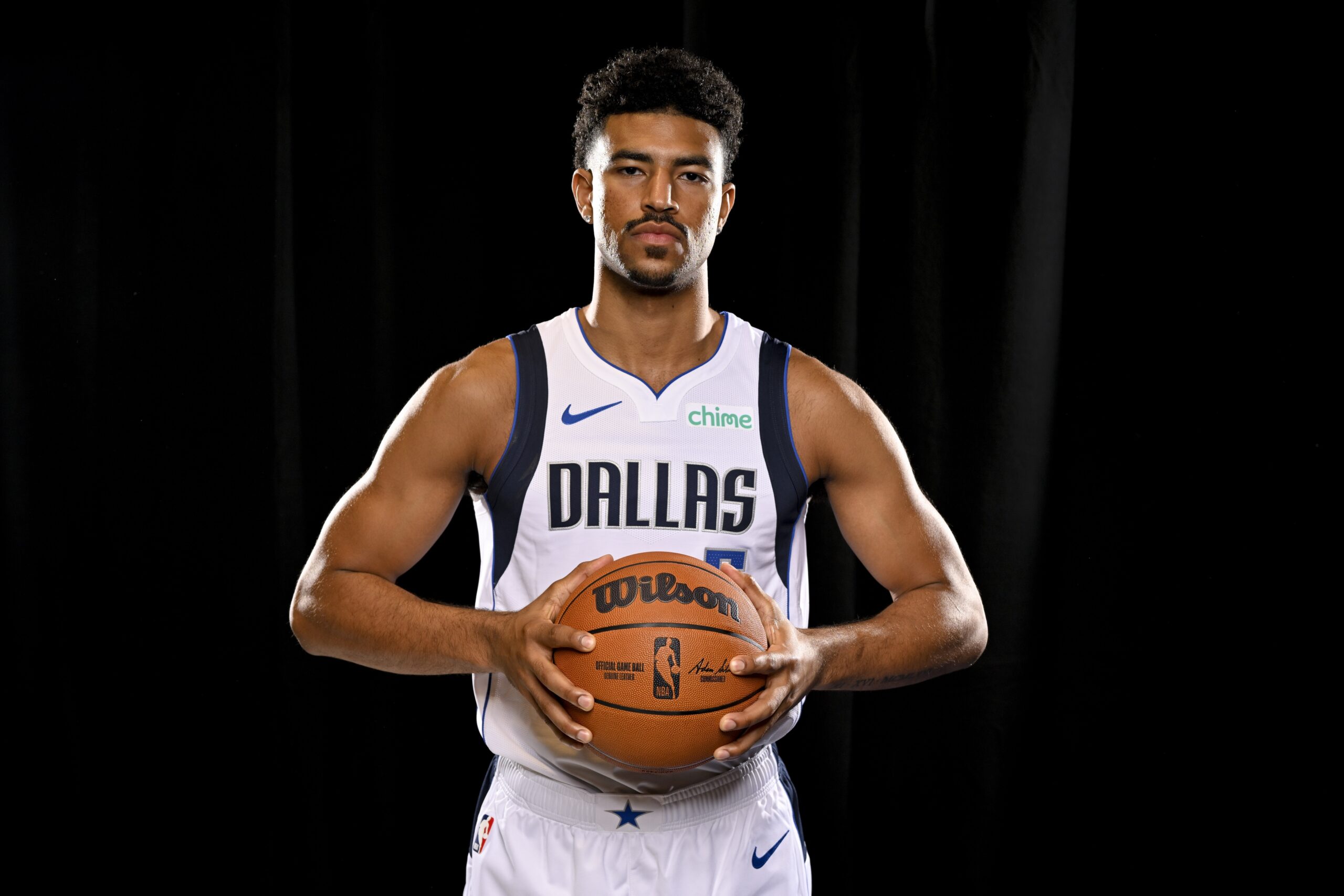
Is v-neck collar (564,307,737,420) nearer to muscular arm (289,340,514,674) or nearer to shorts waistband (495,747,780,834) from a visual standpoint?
muscular arm (289,340,514,674)

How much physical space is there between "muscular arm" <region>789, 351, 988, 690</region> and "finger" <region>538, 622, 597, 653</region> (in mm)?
490

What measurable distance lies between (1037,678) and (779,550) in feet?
3.46

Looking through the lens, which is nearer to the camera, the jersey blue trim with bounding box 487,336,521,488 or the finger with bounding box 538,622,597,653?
the finger with bounding box 538,622,597,653

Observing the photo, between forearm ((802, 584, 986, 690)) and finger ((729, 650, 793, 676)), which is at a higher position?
finger ((729, 650, 793, 676))

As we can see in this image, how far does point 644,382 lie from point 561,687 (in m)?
0.55

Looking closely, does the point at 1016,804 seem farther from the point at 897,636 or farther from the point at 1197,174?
the point at 1197,174

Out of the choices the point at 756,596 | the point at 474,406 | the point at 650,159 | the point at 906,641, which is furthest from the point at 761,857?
the point at 650,159

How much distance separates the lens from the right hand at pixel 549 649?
3.95ft

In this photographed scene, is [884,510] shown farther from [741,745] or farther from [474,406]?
[474,406]

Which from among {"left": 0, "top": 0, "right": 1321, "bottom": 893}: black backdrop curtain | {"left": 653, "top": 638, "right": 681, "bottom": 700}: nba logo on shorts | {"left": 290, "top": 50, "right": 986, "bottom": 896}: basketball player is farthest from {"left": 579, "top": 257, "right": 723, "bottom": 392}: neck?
{"left": 0, "top": 0, "right": 1321, "bottom": 893}: black backdrop curtain

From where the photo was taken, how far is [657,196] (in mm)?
1575

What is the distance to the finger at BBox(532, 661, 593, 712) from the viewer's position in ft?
3.92

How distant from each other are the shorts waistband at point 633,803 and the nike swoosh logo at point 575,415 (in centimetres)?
50

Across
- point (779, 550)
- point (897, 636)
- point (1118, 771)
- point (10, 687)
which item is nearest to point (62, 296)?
point (10, 687)
